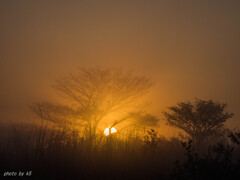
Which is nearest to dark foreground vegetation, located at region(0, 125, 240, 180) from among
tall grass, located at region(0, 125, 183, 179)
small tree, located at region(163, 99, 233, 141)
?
tall grass, located at region(0, 125, 183, 179)

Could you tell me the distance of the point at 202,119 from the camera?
1908cm

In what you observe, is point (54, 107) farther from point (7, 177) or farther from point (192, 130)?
point (7, 177)

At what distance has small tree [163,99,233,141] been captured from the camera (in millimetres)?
18812

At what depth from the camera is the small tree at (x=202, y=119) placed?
61.7 ft

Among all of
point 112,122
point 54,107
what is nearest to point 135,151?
point 112,122

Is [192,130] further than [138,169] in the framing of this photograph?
Yes

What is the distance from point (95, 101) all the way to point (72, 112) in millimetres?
3198

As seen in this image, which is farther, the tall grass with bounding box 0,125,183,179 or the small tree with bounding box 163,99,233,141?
the small tree with bounding box 163,99,233,141

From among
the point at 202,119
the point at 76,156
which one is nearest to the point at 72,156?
the point at 76,156

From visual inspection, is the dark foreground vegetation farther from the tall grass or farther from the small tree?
the small tree

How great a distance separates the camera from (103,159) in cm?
791

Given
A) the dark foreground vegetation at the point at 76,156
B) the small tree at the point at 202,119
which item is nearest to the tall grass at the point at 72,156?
the dark foreground vegetation at the point at 76,156

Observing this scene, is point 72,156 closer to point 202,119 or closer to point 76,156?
point 76,156

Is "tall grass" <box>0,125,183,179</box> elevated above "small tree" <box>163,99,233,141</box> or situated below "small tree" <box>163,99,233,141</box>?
below
